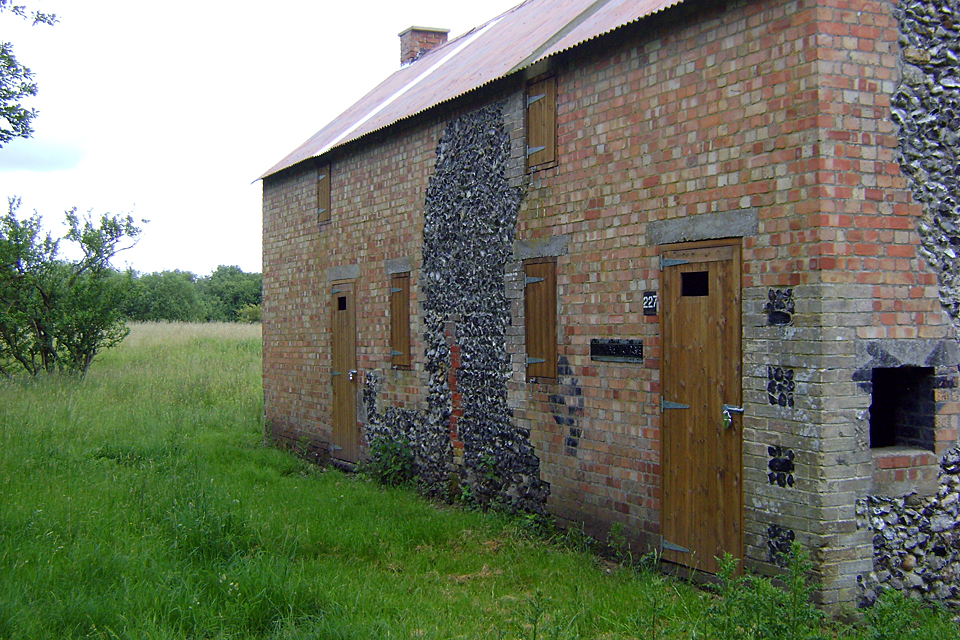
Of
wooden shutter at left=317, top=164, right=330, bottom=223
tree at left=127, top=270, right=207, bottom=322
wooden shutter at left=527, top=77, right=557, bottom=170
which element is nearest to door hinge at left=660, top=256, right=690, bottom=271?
wooden shutter at left=527, top=77, right=557, bottom=170

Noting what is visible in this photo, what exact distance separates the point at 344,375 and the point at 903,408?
790 cm

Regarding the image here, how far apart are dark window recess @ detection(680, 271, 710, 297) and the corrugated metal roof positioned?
85.7 inches

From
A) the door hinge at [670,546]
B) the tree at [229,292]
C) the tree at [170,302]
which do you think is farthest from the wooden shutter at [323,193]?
the tree at [229,292]

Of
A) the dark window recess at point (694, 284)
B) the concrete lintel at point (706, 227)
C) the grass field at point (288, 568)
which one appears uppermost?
the concrete lintel at point (706, 227)

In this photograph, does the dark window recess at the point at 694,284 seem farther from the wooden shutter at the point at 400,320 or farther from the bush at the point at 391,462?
the bush at the point at 391,462

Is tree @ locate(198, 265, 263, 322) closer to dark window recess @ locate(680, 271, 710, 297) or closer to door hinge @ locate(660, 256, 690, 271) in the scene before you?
door hinge @ locate(660, 256, 690, 271)

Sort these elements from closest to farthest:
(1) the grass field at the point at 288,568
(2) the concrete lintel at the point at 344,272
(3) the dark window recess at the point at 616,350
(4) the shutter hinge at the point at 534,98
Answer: (1) the grass field at the point at 288,568
(3) the dark window recess at the point at 616,350
(4) the shutter hinge at the point at 534,98
(2) the concrete lintel at the point at 344,272

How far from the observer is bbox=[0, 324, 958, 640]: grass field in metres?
4.99

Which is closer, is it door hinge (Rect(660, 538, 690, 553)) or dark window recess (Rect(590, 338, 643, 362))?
door hinge (Rect(660, 538, 690, 553))

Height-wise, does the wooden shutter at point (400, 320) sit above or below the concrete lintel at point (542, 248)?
below

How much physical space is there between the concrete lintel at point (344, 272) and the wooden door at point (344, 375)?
116 mm

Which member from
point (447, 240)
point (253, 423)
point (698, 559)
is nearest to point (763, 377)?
point (698, 559)

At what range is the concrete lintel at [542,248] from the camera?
7.71 metres

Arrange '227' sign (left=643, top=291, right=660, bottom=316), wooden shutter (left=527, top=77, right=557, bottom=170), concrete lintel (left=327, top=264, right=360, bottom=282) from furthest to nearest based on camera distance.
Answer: concrete lintel (left=327, top=264, right=360, bottom=282) → wooden shutter (left=527, top=77, right=557, bottom=170) → '227' sign (left=643, top=291, right=660, bottom=316)
